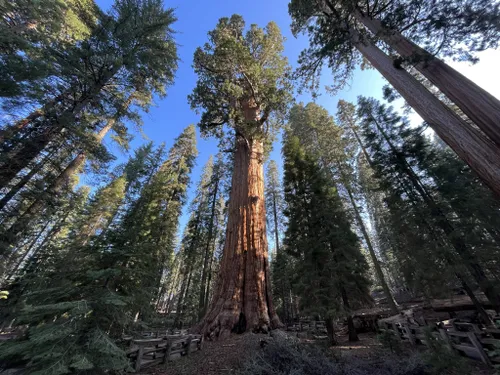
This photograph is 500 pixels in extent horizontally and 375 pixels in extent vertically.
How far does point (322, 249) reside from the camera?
9234mm

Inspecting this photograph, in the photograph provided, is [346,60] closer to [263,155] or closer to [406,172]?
[263,155]

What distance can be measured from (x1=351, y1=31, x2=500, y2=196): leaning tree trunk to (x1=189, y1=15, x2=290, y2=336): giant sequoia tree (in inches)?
215

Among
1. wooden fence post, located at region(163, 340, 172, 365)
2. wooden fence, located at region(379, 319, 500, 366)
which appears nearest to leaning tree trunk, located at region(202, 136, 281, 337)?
wooden fence post, located at region(163, 340, 172, 365)

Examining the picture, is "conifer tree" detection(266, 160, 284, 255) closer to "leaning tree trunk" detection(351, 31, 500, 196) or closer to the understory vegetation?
the understory vegetation

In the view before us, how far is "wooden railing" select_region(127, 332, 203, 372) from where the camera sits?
14.9 feet

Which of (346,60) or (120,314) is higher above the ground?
(346,60)

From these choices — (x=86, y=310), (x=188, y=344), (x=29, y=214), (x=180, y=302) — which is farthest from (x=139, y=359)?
(x=180, y=302)

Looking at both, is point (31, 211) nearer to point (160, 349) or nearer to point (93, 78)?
point (93, 78)

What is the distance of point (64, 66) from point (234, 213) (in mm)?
6784

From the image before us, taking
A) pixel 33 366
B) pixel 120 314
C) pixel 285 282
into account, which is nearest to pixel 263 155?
pixel 120 314

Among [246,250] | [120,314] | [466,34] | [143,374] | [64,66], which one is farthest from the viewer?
[246,250]

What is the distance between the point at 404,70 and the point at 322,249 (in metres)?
7.31

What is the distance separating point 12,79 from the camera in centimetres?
465

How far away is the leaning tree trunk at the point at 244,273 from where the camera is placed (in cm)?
590
